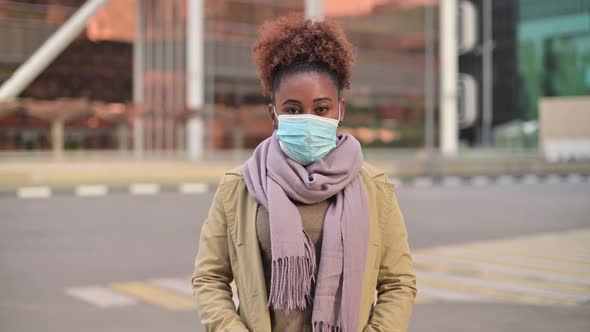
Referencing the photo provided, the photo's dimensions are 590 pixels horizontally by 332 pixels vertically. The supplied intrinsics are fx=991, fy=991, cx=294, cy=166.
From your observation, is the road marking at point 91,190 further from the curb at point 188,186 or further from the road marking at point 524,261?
the road marking at point 524,261

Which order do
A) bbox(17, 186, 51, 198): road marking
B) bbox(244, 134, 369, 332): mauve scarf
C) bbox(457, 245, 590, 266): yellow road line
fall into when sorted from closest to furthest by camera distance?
bbox(244, 134, 369, 332): mauve scarf → bbox(457, 245, 590, 266): yellow road line → bbox(17, 186, 51, 198): road marking

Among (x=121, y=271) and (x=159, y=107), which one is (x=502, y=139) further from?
(x=121, y=271)

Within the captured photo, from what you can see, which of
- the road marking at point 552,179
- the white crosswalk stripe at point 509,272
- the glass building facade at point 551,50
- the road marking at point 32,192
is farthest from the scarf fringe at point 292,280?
the glass building facade at point 551,50

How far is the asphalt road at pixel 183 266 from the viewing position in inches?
295

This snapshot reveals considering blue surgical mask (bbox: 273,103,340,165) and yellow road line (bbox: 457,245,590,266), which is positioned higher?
blue surgical mask (bbox: 273,103,340,165)

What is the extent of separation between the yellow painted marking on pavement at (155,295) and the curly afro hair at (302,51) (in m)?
5.26

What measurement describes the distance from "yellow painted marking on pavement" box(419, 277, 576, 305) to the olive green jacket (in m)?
5.52

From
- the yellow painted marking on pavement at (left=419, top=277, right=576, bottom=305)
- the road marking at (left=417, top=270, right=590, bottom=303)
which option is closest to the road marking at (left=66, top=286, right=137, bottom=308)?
the yellow painted marking on pavement at (left=419, top=277, right=576, bottom=305)

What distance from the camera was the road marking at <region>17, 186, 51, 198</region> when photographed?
22047 mm

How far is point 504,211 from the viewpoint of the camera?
18812 millimetres

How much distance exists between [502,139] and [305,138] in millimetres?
55719

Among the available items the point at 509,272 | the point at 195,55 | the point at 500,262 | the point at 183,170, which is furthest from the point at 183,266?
the point at 195,55

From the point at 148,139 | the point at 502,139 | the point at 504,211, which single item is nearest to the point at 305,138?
the point at 504,211

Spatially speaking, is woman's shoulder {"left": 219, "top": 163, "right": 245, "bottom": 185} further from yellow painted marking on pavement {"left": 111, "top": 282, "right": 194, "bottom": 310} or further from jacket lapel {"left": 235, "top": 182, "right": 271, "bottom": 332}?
yellow painted marking on pavement {"left": 111, "top": 282, "right": 194, "bottom": 310}
